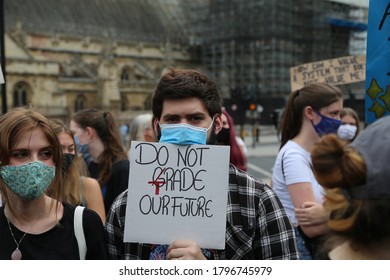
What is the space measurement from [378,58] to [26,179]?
229cm

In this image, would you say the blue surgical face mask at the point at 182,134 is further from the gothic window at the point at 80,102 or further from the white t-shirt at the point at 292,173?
the gothic window at the point at 80,102

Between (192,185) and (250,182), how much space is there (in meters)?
0.28

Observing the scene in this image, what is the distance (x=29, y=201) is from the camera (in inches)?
105

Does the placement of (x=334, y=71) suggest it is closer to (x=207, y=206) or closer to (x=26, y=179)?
(x=207, y=206)

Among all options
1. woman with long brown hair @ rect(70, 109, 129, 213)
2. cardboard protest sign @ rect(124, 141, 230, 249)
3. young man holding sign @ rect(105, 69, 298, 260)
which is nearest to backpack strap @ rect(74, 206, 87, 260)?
young man holding sign @ rect(105, 69, 298, 260)

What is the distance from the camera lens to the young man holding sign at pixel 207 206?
2.38m

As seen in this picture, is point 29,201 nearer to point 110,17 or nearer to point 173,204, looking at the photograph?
point 173,204

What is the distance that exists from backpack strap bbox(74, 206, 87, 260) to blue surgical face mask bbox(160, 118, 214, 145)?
0.61 m

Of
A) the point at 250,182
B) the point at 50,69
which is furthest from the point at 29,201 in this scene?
the point at 50,69

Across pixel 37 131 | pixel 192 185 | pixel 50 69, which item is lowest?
pixel 192 185

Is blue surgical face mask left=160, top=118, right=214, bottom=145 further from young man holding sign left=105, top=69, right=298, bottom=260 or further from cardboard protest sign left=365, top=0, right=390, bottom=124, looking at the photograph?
cardboard protest sign left=365, top=0, right=390, bottom=124

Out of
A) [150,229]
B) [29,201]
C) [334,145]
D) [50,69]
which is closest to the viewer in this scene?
[334,145]

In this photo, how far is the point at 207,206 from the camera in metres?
2.34

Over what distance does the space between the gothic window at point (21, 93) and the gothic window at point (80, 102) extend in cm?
472
